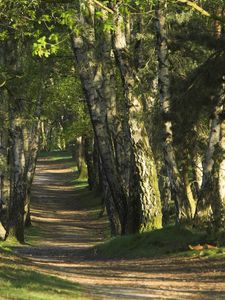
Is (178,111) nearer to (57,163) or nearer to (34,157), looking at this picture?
(34,157)

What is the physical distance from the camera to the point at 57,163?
95.7 metres

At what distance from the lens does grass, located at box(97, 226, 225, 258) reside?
19984 millimetres

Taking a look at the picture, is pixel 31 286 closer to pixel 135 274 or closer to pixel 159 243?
pixel 135 274

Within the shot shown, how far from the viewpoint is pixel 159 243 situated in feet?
68.7

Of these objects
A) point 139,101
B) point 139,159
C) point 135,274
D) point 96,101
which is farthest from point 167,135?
point 135,274

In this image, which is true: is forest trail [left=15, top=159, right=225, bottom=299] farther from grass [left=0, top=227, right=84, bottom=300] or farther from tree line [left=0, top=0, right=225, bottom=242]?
tree line [left=0, top=0, right=225, bottom=242]

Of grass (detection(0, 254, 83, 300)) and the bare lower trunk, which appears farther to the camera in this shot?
the bare lower trunk

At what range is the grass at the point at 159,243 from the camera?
65.6 feet

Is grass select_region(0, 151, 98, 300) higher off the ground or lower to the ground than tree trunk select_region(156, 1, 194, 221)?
lower

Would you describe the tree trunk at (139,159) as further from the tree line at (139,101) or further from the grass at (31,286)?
the grass at (31,286)

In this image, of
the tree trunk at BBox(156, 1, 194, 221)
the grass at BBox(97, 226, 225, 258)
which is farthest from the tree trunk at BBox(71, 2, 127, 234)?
the tree trunk at BBox(156, 1, 194, 221)

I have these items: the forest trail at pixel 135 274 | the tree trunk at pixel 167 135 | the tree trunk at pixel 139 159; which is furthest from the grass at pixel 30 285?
the tree trunk at pixel 167 135

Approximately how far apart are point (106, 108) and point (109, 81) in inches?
61.5

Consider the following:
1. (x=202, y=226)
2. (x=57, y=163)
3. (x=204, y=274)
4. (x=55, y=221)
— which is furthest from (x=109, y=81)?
(x=57, y=163)
